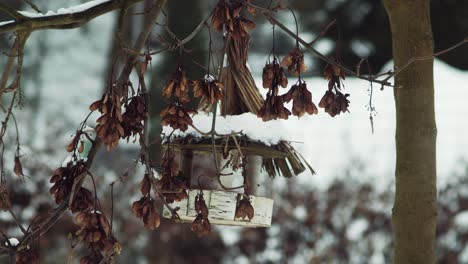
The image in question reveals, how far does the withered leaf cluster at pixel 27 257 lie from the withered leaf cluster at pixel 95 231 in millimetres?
220

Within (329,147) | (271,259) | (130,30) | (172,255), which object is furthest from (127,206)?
(130,30)

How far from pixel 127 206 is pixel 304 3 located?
2.73m

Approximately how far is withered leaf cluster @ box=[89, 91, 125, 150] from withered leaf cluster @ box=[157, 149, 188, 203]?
231 millimetres

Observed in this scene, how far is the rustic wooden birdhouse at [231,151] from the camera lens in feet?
9.36

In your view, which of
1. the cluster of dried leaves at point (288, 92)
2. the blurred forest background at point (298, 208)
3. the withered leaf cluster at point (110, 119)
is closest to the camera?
the withered leaf cluster at point (110, 119)

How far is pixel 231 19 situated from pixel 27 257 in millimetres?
896

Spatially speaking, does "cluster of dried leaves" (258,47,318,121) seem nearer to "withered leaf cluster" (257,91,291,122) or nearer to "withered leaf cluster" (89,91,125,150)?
"withered leaf cluster" (257,91,291,122)

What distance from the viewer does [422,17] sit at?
2.82 metres

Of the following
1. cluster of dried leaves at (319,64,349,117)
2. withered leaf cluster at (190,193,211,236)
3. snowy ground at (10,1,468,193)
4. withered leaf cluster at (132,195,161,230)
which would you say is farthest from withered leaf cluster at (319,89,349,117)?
snowy ground at (10,1,468,193)

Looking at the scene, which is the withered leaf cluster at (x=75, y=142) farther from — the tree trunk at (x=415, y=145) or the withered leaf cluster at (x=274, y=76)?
the tree trunk at (x=415, y=145)

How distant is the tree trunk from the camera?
2.69m

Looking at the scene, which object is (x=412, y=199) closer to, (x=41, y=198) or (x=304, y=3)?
(x=41, y=198)

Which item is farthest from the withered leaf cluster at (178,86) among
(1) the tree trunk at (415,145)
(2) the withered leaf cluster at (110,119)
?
(1) the tree trunk at (415,145)

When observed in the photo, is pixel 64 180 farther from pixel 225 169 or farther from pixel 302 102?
pixel 225 169
